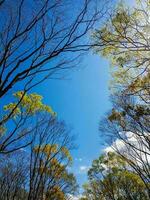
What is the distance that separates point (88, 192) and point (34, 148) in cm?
2338

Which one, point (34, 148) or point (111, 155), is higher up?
point (111, 155)

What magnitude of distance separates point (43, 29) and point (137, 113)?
9900 mm

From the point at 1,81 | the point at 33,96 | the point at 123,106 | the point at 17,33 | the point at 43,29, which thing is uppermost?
the point at 123,106

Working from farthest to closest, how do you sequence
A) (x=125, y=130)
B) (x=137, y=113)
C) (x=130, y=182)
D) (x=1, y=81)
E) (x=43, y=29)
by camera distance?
(x=130, y=182)
(x=125, y=130)
(x=137, y=113)
(x=43, y=29)
(x=1, y=81)

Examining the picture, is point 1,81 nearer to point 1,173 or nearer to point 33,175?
point 33,175

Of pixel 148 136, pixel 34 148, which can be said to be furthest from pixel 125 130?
pixel 34 148

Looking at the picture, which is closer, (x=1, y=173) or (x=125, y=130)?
(x=125, y=130)

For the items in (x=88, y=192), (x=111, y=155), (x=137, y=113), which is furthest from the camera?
(x=88, y=192)

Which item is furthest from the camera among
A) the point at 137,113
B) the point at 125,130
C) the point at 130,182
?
the point at 130,182

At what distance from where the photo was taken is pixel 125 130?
16.2 meters

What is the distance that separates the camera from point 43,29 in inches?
230

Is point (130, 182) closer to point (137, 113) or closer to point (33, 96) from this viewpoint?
point (137, 113)

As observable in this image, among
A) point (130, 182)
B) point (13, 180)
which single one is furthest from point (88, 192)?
point (13, 180)

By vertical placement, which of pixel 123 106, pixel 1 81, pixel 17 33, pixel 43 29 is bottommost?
pixel 1 81
